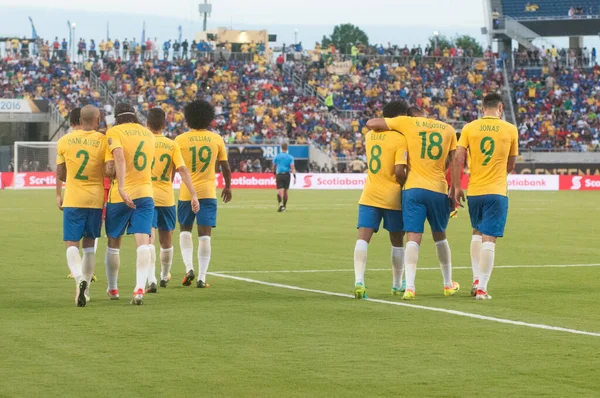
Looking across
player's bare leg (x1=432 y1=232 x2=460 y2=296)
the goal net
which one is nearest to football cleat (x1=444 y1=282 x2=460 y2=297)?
player's bare leg (x1=432 y1=232 x2=460 y2=296)

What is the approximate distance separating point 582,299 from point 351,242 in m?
10.6

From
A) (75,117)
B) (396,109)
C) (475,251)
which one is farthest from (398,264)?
(75,117)

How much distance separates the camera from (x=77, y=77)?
223 ft

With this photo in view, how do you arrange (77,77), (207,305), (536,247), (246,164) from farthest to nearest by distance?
(77,77) → (246,164) → (536,247) → (207,305)

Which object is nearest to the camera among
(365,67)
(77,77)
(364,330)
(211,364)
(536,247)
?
(211,364)

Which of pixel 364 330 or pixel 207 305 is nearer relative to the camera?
pixel 364 330

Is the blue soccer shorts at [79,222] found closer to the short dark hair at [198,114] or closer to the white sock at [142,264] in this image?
the white sock at [142,264]

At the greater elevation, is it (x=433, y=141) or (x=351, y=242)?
(x=433, y=141)

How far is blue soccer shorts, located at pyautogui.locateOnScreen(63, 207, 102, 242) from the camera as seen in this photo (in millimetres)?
12234

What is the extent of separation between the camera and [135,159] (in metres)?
12.5

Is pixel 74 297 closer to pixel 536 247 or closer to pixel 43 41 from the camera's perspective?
pixel 536 247

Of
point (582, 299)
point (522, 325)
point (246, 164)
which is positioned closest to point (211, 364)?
point (522, 325)

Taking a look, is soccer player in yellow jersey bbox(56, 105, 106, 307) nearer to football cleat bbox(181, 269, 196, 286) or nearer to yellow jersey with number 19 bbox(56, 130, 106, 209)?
yellow jersey with number 19 bbox(56, 130, 106, 209)

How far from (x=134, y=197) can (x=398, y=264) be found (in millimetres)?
3100
